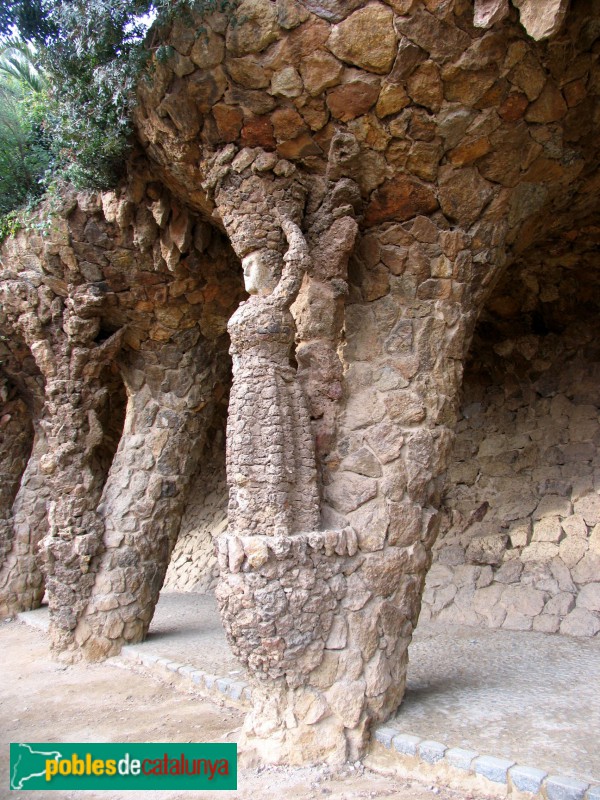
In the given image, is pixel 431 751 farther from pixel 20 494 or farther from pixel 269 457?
pixel 20 494

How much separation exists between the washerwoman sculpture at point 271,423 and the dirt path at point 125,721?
1.10m

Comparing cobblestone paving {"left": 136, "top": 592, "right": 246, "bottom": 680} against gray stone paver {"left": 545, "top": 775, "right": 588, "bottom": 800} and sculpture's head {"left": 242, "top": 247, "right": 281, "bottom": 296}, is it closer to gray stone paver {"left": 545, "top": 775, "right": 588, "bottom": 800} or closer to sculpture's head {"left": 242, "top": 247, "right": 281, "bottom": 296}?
gray stone paver {"left": 545, "top": 775, "right": 588, "bottom": 800}

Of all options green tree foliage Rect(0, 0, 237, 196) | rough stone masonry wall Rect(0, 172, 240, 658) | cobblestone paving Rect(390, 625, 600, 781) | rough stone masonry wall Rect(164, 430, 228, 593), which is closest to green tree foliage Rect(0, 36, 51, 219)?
rough stone masonry wall Rect(0, 172, 240, 658)

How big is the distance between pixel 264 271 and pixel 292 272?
0.69 ft

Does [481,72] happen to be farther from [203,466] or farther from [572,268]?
[203,466]

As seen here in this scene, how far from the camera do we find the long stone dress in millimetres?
3045

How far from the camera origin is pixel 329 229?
134 inches

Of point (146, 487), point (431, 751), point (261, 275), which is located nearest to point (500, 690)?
point (431, 751)

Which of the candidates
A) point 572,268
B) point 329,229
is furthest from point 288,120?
point 572,268

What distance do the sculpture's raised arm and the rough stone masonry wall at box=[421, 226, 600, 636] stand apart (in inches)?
92.9

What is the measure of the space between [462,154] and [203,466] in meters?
6.83

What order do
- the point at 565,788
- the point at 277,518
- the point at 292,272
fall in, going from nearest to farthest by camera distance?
the point at 565,788
the point at 277,518
the point at 292,272

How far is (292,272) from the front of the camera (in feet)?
10.7

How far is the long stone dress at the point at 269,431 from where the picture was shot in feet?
9.99
